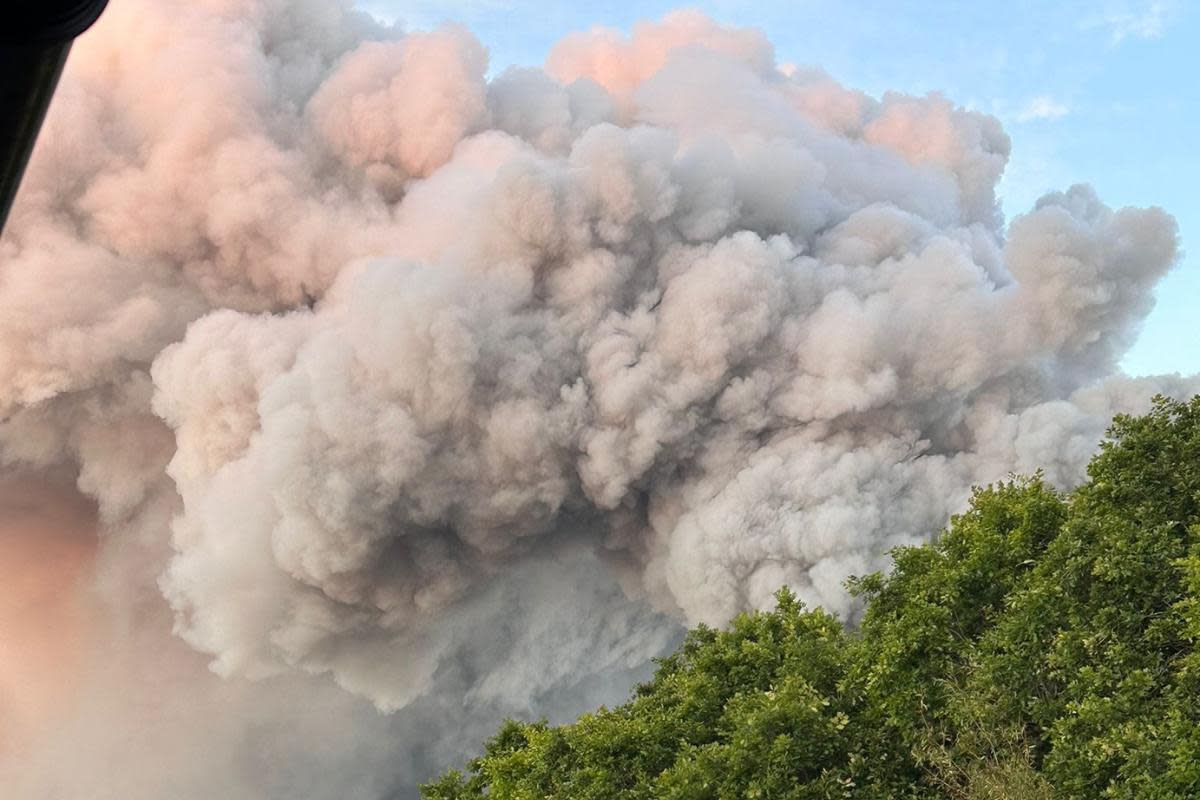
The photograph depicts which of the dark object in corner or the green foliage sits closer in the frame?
the dark object in corner

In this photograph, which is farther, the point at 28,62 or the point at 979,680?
the point at 979,680

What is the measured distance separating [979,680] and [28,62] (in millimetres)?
20570

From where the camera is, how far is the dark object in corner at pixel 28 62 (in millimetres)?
2514

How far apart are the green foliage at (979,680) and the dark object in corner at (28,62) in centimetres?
1745

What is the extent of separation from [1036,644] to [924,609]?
2.85m

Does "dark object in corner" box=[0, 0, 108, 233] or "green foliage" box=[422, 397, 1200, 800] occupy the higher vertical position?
"dark object in corner" box=[0, 0, 108, 233]

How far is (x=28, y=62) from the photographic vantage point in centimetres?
260

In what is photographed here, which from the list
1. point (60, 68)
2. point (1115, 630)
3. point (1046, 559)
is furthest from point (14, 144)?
point (1046, 559)

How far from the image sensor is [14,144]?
2.71 m

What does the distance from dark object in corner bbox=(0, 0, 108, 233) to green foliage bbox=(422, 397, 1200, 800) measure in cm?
1745

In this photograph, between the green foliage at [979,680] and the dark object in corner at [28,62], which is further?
the green foliage at [979,680]

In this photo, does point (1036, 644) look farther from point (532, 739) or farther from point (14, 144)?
point (14, 144)

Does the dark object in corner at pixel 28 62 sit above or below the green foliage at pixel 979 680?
above

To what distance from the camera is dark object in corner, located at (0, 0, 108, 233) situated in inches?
99.0
